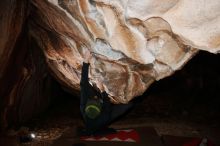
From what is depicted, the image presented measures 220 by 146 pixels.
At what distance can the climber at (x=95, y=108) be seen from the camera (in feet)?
13.7

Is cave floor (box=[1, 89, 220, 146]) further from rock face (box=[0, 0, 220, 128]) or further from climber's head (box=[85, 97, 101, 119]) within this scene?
climber's head (box=[85, 97, 101, 119])

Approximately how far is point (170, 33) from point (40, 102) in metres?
3.98

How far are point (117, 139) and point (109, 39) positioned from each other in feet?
6.82

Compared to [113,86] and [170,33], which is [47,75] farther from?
[170,33]

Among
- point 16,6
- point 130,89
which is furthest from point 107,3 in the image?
point 130,89

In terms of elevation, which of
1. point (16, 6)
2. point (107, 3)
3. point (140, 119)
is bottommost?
point (140, 119)

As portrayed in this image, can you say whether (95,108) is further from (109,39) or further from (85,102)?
(109,39)

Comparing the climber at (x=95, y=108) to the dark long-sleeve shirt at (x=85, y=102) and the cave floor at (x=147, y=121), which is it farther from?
the cave floor at (x=147, y=121)

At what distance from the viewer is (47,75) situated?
6.40 meters

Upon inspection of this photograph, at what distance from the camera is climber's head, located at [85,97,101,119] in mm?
4191

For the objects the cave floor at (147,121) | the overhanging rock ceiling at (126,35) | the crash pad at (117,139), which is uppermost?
the overhanging rock ceiling at (126,35)

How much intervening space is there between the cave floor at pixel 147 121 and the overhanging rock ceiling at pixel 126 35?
1409 mm

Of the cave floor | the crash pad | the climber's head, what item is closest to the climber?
the climber's head

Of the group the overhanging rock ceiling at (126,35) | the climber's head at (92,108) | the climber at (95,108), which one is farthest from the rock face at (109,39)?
the climber's head at (92,108)
